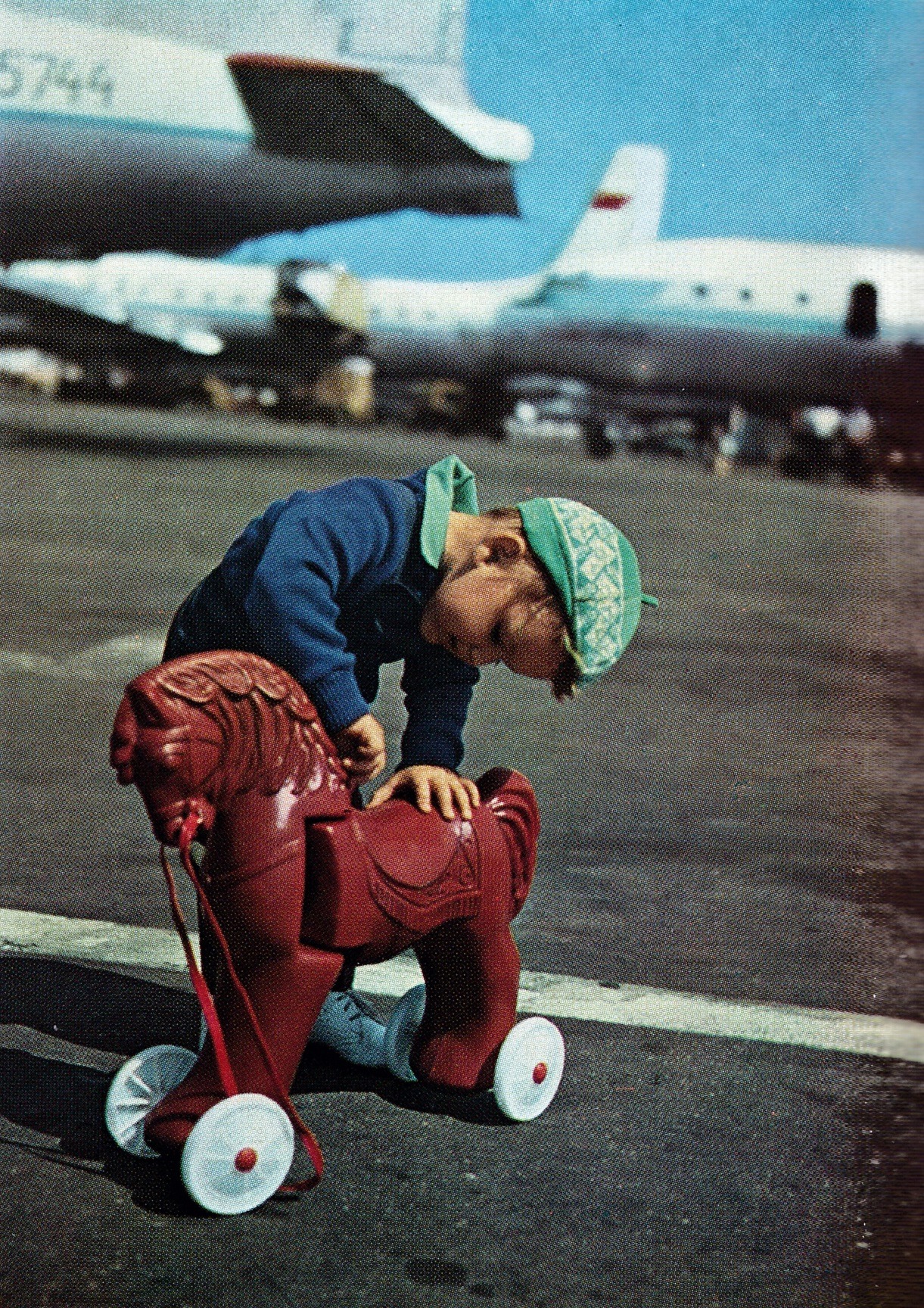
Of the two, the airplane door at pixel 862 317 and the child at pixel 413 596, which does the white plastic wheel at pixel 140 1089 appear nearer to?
the child at pixel 413 596

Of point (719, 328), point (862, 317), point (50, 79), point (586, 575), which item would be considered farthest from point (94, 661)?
point (862, 317)

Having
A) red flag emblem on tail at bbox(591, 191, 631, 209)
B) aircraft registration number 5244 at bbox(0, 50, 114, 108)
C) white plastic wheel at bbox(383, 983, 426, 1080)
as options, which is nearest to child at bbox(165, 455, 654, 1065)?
white plastic wheel at bbox(383, 983, 426, 1080)

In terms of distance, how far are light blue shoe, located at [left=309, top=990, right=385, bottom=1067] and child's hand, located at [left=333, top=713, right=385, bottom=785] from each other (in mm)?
543

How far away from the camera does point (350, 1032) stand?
249 cm

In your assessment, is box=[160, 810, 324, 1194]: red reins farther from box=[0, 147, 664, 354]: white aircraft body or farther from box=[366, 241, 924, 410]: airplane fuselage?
box=[0, 147, 664, 354]: white aircraft body

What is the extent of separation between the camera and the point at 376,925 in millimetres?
2082

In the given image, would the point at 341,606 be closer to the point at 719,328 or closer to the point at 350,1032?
the point at 350,1032

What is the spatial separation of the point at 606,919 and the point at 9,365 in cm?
2791

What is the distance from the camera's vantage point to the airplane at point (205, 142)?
54.1 ft

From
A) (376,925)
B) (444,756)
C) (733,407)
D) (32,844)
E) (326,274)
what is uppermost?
(326,274)

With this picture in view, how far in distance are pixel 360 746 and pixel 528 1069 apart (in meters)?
0.59

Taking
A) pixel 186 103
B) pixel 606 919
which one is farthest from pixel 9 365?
pixel 606 919

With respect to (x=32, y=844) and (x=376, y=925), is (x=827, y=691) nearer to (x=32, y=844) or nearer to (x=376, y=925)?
(x=32, y=844)

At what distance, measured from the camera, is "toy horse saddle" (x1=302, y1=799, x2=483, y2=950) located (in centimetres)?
203
